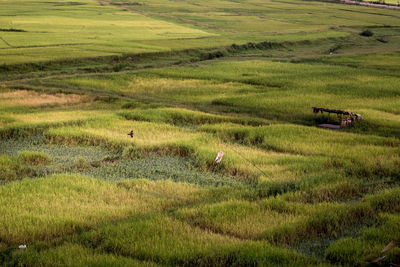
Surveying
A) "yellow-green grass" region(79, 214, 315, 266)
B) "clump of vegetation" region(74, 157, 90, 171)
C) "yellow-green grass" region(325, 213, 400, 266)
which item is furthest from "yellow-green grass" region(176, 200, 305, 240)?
"clump of vegetation" region(74, 157, 90, 171)

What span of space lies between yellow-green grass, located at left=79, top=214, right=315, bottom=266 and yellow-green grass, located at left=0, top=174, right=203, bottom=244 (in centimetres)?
46

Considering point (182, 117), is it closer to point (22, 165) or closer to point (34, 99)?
point (22, 165)

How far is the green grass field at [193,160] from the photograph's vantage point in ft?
17.8

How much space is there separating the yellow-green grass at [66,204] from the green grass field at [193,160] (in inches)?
1.0

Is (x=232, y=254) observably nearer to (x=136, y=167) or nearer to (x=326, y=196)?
(x=326, y=196)

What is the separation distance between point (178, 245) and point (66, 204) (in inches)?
80.7

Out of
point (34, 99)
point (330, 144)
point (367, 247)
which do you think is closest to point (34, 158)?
point (330, 144)

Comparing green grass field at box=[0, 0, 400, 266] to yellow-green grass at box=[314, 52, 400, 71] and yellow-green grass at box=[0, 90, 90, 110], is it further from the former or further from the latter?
yellow-green grass at box=[314, 52, 400, 71]

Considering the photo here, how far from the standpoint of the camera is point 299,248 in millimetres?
5480

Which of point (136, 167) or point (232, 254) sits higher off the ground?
point (232, 254)

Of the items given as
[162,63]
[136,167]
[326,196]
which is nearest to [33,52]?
[162,63]

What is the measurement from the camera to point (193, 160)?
903cm

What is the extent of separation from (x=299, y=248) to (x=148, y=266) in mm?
1623

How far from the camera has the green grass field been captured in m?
5.43
